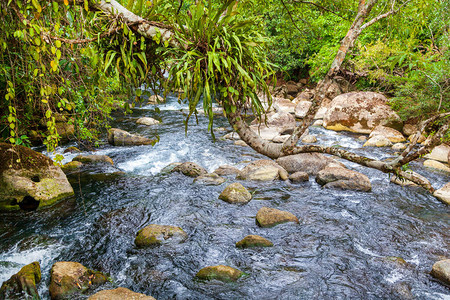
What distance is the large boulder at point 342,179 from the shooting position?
21.3 ft

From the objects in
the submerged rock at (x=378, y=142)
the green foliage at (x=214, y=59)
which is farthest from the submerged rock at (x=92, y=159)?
the submerged rock at (x=378, y=142)

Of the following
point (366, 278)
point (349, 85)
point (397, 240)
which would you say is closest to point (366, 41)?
point (349, 85)

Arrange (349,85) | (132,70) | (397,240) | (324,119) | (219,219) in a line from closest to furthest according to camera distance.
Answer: (132,70)
(397,240)
(219,219)
(324,119)
(349,85)

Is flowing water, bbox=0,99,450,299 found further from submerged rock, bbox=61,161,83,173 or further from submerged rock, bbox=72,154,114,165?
submerged rock, bbox=72,154,114,165

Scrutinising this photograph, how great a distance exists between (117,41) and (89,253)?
320 centimetres

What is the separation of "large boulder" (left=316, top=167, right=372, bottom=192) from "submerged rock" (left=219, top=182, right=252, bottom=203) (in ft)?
6.58

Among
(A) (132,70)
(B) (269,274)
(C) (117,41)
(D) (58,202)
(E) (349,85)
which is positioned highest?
(C) (117,41)

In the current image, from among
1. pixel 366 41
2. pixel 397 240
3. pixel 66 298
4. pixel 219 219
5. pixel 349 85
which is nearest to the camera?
pixel 66 298

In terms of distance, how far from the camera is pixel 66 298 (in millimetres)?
3182

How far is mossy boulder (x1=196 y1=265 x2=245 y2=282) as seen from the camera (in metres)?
3.62

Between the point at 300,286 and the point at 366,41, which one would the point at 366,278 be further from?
the point at 366,41

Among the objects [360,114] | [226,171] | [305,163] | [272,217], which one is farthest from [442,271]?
[360,114]

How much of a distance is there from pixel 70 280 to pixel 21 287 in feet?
1.69

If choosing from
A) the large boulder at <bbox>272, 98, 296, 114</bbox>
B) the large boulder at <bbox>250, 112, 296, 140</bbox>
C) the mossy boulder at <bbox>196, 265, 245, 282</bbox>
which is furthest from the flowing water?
the large boulder at <bbox>272, 98, 296, 114</bbox>
